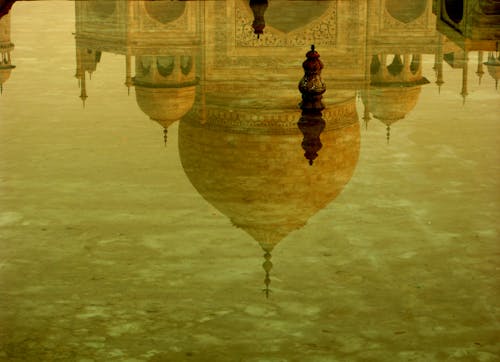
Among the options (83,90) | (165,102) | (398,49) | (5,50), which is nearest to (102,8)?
(5,50)

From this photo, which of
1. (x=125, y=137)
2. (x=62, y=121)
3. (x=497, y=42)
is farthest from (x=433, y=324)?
(x=497, y=42)

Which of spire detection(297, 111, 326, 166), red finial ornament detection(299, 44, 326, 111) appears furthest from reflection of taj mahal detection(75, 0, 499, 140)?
spire detection(297, 111, 326, 166)

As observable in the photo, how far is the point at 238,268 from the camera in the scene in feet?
17.4

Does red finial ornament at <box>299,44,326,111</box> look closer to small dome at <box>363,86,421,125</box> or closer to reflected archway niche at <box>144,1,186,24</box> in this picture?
small dome at <box>363,86,421,125</box>

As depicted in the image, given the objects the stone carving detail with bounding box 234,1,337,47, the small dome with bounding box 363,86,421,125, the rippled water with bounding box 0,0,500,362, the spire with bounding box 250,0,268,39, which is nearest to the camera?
the rippled water with bounding box 0,0,500,362

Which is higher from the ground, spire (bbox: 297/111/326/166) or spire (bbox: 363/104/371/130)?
spire (bbox: 297/111/326/166)

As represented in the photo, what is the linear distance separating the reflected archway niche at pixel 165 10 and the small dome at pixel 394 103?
4670 mm

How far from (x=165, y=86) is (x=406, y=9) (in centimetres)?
601

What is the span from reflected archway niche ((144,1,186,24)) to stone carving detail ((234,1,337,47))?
2.42ft

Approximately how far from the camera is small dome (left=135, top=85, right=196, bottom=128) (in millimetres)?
8525

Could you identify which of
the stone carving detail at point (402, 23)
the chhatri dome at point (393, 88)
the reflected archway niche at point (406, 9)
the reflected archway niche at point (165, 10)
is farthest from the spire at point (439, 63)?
the reflected archway niche at point (165, 10)

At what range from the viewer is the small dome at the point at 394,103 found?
852cm

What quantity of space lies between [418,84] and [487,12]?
10.8 ft

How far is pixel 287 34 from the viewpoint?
13.9 meters
